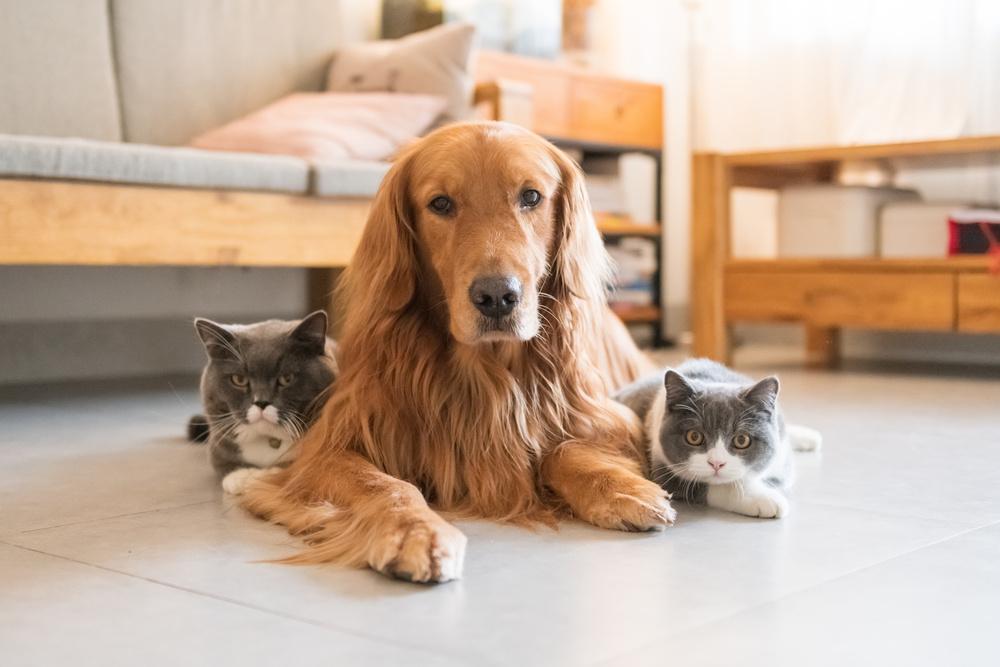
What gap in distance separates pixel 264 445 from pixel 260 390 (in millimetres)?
110

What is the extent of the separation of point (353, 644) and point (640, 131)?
408cm

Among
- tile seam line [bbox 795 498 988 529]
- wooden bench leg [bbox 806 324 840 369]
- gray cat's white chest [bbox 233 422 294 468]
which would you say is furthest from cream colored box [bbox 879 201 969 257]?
gray cat's white chest [bbox 233 422 294 468]

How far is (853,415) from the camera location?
2.91 meters

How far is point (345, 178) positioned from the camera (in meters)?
3.28

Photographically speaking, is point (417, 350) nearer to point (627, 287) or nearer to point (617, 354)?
point (617, 354)

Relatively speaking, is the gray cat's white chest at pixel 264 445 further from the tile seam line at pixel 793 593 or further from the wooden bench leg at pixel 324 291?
the wooden bench leg at pixel 324 291

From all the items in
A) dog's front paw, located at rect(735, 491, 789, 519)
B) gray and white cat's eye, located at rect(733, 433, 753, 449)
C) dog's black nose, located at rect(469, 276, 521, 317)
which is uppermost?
dog's black nose, located at rect(469, 276, 521, 317)

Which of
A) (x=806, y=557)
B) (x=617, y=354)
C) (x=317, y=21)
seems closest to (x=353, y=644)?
(x=806, y=557)

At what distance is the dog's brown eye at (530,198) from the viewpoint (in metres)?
1.79

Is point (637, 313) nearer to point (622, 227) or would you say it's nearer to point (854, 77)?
point (622, 227)

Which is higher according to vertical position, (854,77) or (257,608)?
(854,77)

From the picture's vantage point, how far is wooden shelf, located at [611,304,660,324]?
4.85 meters

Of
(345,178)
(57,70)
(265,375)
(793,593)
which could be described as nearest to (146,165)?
(345,178)

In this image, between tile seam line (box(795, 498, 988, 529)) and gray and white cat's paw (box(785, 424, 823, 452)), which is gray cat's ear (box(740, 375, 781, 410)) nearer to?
tile seam line (box(795, 498, 988, 529))
